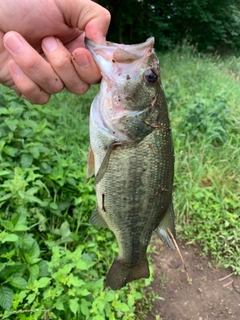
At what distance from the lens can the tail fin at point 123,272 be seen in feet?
6.17

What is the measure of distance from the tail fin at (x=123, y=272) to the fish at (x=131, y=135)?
0.32m

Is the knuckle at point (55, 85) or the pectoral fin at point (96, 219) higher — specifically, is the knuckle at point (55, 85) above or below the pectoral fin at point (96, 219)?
above

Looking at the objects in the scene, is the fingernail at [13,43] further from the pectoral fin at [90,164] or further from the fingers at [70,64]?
the pectoral fin at [90,164]

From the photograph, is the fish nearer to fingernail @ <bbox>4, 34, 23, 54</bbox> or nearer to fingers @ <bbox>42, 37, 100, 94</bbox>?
fingers @ <bbox>42, 37, 100, 94</bbox>

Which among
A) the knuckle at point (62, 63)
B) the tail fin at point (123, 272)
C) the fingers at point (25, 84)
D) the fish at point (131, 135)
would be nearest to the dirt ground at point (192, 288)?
the tail fin at point (123, 272)

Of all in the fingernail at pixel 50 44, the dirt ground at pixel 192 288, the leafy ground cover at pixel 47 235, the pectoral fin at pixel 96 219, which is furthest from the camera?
the dirt ground at pixel 192 288

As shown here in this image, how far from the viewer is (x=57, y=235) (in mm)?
2949

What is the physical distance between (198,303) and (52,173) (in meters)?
1.89

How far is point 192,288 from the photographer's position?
332 cm

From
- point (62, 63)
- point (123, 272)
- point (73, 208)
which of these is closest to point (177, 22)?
point (73, 208)

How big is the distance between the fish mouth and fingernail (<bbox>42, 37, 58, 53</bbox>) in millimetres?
168

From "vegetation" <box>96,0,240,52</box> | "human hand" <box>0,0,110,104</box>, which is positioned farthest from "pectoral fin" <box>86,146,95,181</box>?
"vegetation" <box>96,0,240,52</box>

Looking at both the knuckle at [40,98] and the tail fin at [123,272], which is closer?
the knuckle at [40,98]

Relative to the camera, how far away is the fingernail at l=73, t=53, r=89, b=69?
1.48 meters
